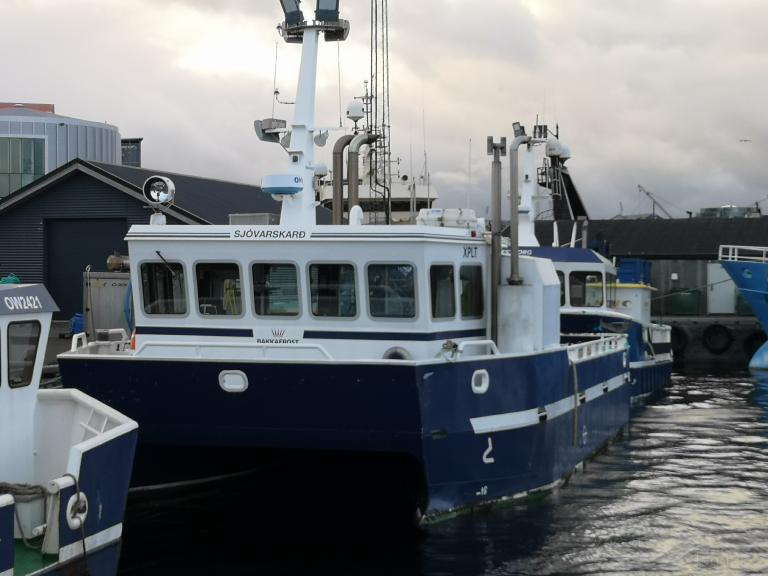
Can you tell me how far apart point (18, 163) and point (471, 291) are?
45.4 m

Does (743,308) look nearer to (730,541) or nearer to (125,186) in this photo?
(125,186)

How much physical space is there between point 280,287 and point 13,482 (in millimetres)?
4893

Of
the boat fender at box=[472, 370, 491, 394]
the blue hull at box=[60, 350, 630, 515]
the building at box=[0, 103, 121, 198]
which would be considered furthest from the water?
the building at box=[0, 103, 121, 198]

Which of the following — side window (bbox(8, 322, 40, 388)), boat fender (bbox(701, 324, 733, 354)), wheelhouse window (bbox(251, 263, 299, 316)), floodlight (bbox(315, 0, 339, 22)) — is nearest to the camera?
side window (bbox(8, 322, 40, 388))

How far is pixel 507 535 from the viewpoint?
45.6 ft

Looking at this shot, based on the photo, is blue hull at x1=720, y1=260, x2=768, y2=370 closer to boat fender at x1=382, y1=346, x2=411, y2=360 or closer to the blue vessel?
the blue vessel

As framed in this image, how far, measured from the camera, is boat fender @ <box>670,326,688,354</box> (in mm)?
47438

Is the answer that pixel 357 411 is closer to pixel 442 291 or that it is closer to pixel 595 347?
pixel 442 291

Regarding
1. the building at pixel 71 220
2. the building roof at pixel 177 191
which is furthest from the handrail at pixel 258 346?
the building at pixel 71 220

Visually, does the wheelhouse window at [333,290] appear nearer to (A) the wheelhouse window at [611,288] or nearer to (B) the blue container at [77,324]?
(A) the wheelhouse window at [611,288]

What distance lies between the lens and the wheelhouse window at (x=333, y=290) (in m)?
14.9

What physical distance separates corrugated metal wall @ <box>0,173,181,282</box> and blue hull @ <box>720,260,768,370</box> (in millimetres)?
22043

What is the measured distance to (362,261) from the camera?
14.7 metres

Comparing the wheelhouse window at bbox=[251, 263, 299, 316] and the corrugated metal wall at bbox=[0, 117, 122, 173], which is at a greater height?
the corrugated metal wall at bbox=[0, 117, 122, 173]
